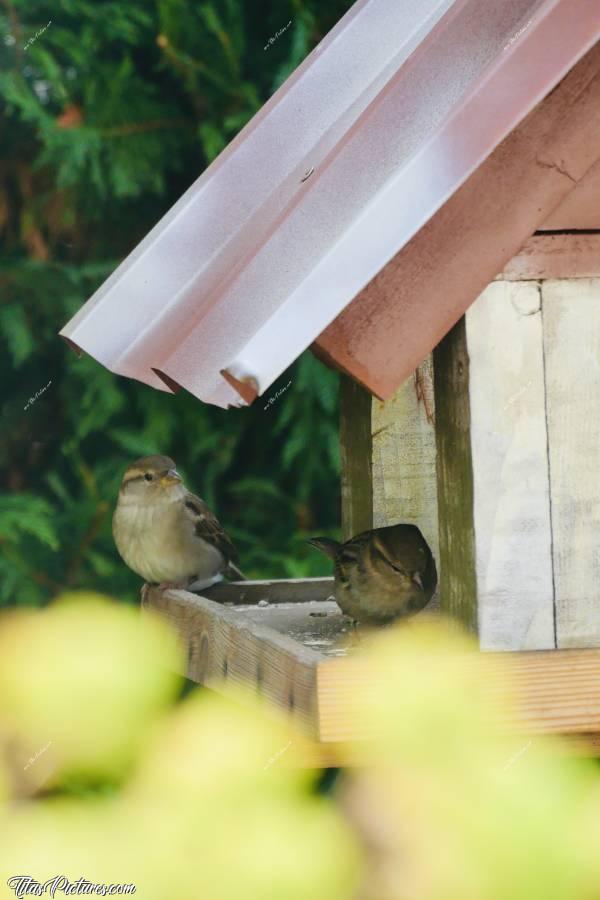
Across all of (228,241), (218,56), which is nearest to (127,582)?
(218,56)

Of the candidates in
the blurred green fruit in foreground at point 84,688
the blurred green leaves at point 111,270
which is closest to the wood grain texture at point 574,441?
the blurred green fruit in foreground at point 84,688

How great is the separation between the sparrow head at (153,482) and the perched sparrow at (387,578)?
3.69ft

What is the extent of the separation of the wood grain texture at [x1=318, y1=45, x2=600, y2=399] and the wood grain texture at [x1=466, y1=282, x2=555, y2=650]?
0.06m

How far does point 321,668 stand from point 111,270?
7.07 ft

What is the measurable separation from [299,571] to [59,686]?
2.01m

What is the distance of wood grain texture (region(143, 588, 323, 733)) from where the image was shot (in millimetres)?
1305

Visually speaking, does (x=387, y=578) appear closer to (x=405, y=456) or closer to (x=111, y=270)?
(x=405, y=456)

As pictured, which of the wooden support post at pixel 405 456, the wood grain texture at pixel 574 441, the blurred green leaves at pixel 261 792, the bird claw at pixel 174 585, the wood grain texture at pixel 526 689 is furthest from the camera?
the bird claw at pixel 174 585

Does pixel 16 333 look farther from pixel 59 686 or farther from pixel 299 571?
pixel 59 686

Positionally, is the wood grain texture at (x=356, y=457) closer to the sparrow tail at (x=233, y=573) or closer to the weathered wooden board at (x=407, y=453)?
the weathered wooden board at (x=407, y=453)

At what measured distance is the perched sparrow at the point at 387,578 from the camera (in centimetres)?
163

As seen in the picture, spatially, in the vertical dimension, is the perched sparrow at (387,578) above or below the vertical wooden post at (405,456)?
below

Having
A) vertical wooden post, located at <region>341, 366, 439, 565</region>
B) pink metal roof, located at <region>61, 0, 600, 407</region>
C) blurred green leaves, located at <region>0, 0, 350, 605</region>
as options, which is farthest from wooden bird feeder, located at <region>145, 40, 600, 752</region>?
blurred green leaves, located at <region>0, 0, 350, 605</region>

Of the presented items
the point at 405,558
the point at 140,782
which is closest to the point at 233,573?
the point at 405,558
